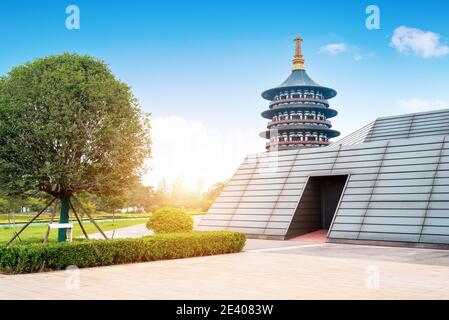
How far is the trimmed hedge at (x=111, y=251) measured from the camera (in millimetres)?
13742

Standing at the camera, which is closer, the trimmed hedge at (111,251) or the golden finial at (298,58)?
the trimmed hedge at (111,251)

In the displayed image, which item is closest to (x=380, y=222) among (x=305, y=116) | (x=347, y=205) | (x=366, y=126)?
(x=347, y=205)

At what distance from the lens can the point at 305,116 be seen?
7125 centimetres

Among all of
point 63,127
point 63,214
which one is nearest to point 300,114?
point 63,214

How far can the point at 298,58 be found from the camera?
81.8 m

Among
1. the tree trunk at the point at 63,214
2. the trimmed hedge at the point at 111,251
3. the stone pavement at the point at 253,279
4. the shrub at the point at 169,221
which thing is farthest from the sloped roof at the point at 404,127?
the tree trunk at the point at 63,214

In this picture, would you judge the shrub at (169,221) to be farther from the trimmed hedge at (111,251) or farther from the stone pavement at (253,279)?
the stone pavement at (253,279)

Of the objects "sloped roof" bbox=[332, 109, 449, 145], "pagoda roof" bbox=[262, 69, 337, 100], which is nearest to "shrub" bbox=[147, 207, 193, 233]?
"sloped roof" bbox=[332, 109, 449, 145]

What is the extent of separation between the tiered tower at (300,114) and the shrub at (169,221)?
51619 mm

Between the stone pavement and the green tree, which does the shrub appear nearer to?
the green tree

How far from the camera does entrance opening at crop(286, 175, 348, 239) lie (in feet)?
93.2

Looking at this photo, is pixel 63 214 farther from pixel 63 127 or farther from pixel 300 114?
pixel 300 114

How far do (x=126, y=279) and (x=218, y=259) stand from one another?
18.4ft
